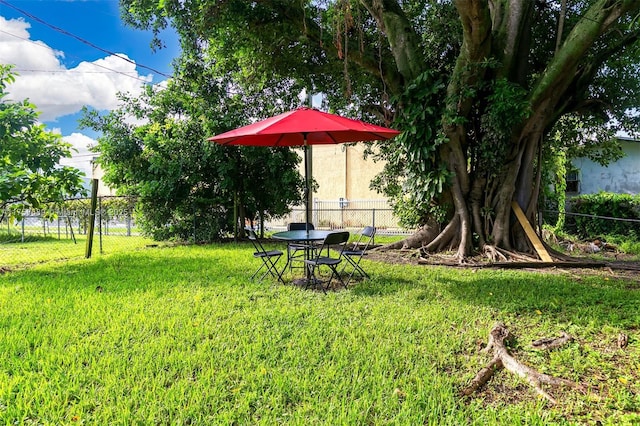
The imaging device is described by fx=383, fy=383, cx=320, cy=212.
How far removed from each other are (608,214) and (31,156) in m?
14.6

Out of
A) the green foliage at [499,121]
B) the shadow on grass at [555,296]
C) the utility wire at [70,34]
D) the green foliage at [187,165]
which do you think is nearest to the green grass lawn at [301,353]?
the shadow on grass at [555,296]

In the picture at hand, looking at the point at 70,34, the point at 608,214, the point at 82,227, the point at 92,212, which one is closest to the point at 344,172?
the point at 608,214

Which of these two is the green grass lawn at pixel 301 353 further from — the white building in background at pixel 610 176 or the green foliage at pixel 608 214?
the white building in background at pixel 610 176

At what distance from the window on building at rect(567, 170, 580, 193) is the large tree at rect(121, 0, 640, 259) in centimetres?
676

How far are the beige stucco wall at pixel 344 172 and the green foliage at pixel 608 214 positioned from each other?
878 centimetres

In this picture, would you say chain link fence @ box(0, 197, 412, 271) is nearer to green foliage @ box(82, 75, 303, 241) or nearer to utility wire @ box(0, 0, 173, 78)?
green foliage @ box(82, 75, 303, 241)

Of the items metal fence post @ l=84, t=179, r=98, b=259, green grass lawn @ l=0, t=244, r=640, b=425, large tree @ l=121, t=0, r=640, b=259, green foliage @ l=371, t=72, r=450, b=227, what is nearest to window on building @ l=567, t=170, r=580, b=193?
large tree @ l=121, t=0, r=640, b=259

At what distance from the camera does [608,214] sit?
11.7 m

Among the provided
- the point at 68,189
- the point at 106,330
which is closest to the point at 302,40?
the point at 68,189

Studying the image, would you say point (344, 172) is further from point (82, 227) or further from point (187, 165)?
point (82, 227)

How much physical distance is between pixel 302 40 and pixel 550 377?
7.20 metres

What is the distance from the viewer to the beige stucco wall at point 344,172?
760 inches

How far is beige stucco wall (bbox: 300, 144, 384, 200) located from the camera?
19.3 metres

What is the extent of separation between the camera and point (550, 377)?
2.56 metres
